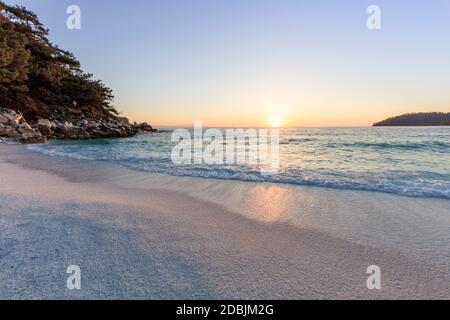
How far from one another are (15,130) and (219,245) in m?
25.1

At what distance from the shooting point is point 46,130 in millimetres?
25188

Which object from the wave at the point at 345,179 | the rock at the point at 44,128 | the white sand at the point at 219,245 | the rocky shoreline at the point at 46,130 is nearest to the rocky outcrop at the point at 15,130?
the rocky shoreline at the point at 46,130

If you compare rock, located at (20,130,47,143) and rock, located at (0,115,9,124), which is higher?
rock, located at (0,115,9,124)

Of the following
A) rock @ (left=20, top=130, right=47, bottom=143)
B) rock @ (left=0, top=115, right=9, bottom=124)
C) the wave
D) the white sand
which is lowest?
the white sand

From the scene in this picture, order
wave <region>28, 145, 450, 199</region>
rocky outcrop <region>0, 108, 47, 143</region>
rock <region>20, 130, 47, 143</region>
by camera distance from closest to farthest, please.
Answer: wave <region>28, 145, 450, 199</region>, rock <region>20, 130, 47, 143</region>, rocky outcrop <region>0, 108, 47, 143</region>

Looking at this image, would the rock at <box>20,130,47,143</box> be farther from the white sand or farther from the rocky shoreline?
the white sand

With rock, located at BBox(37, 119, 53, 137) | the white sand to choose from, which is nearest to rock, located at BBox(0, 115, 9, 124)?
rock, located at BBox(37, 119, 53, 137)

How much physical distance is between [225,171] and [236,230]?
4.74m

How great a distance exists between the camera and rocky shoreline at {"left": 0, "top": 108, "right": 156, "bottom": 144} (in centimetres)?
1983

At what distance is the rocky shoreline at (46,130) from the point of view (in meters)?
19.8

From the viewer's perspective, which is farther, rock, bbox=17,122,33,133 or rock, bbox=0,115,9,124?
rock, bbox=0,115,9,124

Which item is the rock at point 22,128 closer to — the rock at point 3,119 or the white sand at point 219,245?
the rock at point 3,119

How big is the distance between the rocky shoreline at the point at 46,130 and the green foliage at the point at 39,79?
3204 millimetres
